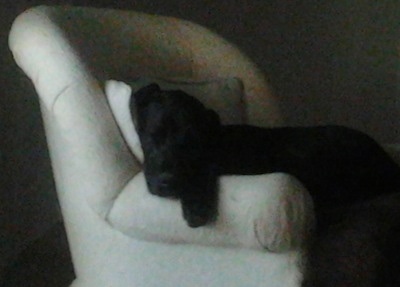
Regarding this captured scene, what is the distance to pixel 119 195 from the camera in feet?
5.35

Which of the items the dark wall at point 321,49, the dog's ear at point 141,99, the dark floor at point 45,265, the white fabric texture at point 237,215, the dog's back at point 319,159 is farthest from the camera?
the dark wall at point 321,49

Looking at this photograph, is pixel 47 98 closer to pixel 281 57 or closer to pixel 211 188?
pixel 211 188

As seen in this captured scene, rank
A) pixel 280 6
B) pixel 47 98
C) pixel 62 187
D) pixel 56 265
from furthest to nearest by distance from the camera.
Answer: pixel 280 6
pixel 56 265
pixel 62 187
pixel 47 98

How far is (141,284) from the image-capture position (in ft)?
5.61

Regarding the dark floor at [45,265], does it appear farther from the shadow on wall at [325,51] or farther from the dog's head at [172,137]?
the shadow on wall at [325,51]

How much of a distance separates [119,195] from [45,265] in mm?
844

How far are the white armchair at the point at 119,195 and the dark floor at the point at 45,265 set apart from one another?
1.28ft

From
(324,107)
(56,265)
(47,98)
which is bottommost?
(56,265)

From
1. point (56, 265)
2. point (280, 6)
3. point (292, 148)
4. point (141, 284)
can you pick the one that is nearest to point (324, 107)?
point (280, 6)

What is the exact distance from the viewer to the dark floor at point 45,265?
2.26 m

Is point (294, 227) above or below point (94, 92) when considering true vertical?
below

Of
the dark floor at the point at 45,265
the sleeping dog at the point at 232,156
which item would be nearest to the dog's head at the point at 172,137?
the sleeping dog at the point at 232,156

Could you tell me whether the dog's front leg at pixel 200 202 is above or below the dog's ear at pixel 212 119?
below

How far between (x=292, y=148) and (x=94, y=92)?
558 mm
